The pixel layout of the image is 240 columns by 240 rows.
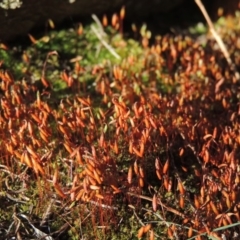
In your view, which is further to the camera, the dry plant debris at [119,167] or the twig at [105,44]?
the twig at [105,44]

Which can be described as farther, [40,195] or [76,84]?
[76,84]

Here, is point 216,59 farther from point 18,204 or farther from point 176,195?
point 18,204

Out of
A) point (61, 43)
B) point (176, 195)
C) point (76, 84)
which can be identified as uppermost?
point (61, 43)

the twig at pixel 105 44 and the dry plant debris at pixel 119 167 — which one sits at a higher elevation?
the twig at pixel 105 44

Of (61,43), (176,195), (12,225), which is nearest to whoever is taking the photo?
(12,225)

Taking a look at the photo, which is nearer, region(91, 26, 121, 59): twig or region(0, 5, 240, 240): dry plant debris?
region(0, 5, 240, 240): dry plant debris

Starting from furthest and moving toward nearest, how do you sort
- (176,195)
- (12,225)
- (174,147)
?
(174,147)
(176,195)
(12,225)

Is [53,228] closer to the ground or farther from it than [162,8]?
closer to the ground

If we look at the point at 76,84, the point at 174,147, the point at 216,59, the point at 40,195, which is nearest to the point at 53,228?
the point at 40,195
